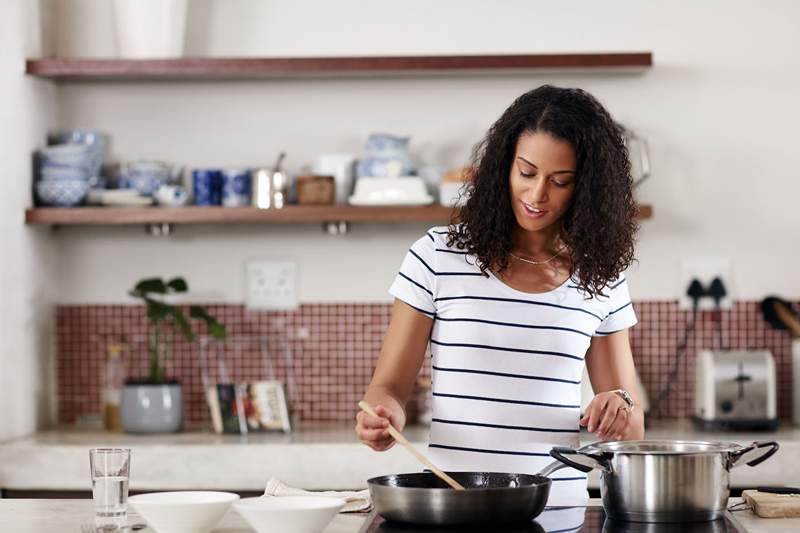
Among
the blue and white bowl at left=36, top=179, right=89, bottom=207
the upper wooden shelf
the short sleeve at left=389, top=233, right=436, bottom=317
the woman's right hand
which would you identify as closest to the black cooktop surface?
the woman's right hand

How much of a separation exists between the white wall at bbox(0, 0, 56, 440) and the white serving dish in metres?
0.92

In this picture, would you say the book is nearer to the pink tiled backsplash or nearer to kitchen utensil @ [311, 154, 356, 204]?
the pink tiled backsplash

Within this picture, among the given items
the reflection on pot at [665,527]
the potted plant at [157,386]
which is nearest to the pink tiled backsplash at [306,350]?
the potted plant at [157,386]

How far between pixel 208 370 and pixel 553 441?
1781 millimetres

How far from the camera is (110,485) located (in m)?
1.61

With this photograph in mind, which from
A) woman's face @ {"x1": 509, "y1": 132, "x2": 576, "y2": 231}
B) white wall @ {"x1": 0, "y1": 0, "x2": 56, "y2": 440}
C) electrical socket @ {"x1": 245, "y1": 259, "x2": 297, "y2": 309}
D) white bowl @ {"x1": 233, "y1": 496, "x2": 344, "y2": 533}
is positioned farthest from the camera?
electrical socket @ {"x1": 245, "y1": 259, "x2": 297, "y2": 309}

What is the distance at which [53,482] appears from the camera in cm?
306

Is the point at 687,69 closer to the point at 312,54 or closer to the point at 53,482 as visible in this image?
the point at 312,54

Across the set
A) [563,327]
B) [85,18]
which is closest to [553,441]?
[563,327]

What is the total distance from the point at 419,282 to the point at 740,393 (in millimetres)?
1579

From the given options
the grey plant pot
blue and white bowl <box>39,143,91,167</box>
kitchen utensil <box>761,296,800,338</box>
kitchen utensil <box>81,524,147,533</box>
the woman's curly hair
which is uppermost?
blue and white bowl <box>39,143,91,167</box>

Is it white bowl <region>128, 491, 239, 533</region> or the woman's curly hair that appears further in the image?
the woman's curly hair

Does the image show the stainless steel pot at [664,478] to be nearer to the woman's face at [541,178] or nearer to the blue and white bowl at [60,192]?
the woman's face at [541,178]

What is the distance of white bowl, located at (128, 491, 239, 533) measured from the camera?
150cm
